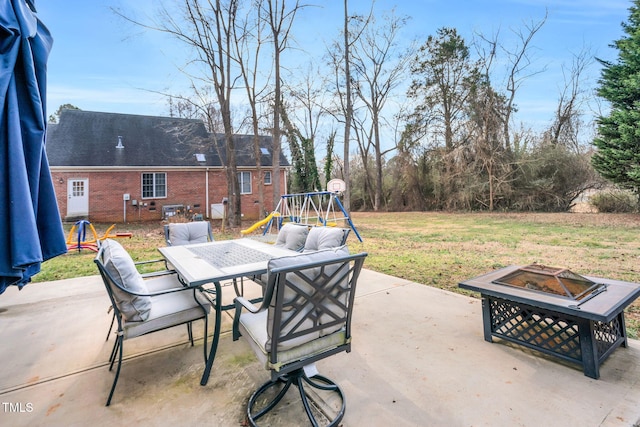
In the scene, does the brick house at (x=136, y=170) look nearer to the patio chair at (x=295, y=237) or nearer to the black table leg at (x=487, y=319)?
the patio chair at (x=295, y=237)

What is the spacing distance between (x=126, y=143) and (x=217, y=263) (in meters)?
15.8

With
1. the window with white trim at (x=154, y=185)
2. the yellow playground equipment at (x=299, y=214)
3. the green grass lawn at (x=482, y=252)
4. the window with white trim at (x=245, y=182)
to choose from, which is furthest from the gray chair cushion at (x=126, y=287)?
the window with white trim at (x=245, y=182)

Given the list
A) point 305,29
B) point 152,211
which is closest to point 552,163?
point 305,29

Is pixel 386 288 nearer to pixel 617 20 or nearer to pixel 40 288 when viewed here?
pixel 40 288

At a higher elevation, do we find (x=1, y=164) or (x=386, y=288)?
(x=1, y=164)

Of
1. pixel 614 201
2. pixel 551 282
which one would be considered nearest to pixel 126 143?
pixel 551 282

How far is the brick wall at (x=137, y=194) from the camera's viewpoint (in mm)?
13375

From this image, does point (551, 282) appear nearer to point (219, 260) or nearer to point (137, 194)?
point (219, 260)

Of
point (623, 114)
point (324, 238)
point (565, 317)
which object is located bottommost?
point (565, 317)

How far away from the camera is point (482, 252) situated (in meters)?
6.17

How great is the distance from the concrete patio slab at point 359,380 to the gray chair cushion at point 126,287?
0.52 meters

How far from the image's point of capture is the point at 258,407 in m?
1.75

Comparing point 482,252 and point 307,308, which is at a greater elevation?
point 307,308

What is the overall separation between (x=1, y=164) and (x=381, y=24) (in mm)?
18939
